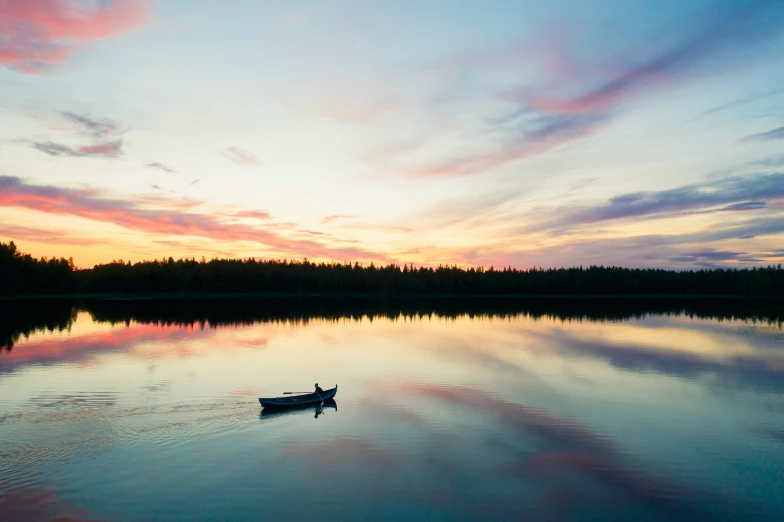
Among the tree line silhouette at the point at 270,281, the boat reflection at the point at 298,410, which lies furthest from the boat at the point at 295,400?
the tree line silhouette at the point at 270,281

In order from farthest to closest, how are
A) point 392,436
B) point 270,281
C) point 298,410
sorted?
point 270,281, point 298,410, point 392,436

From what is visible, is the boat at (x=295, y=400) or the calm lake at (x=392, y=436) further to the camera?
the boat at (x=295, y=400)

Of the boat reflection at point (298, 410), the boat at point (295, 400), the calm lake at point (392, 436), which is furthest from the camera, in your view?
the boat at point (295, 400)

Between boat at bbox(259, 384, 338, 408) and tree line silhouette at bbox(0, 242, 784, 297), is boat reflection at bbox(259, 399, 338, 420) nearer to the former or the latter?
boat at bbox(259, 384, 338, 408)

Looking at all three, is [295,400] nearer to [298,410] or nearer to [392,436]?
[298,410]

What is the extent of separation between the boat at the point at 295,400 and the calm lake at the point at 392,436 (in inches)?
21.1

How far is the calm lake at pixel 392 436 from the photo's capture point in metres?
15.1

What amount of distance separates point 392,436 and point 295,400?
6428 mm

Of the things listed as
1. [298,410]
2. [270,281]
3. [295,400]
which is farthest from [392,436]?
[270,281]

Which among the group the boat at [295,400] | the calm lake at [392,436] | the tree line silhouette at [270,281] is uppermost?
the tree line silhouette at [270,281]

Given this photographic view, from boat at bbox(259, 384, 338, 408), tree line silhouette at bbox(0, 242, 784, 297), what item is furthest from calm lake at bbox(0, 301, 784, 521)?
tree line silhouette at bbox(0, 242, 784, 297)

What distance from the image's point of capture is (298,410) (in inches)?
999

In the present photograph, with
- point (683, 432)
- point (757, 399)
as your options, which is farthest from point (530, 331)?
point (683, 432)

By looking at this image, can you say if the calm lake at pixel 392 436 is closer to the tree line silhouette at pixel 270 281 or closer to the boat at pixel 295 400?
the boat at pixel 295 400
